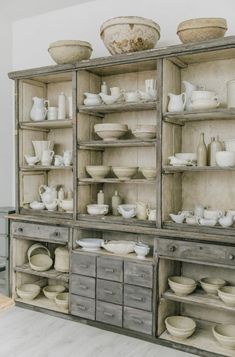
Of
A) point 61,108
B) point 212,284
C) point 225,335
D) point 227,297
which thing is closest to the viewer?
point 227,297

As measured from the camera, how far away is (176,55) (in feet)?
8.86

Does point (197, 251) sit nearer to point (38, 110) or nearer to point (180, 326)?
point (180, 326)

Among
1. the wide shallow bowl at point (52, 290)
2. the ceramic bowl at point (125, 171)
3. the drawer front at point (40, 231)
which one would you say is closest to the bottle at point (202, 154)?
the ceramic bowl at point (125, 171)

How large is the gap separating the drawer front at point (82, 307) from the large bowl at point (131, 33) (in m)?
2.02

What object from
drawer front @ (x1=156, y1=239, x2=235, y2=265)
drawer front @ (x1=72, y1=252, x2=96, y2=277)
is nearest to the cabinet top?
drawer front @ (x1=156, y1=239, x2=235, y2=265)

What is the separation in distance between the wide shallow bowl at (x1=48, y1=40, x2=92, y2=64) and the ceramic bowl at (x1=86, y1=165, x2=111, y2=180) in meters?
0.91

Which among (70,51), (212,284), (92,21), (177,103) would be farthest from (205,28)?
(212,284)

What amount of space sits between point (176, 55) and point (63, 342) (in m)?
2.26

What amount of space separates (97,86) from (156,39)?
2.32 ft

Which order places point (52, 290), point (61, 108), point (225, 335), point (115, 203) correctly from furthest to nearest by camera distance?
1. point (52, 290)
2. point (61, 108)
3. point (115, 203)
4. point (225, 335)

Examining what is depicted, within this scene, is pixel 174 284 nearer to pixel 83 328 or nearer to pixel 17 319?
pixel 83 328

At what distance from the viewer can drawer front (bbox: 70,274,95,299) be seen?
3047mm

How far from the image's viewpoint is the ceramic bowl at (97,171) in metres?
3.15

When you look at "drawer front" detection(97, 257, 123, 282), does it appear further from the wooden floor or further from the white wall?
the white wall
